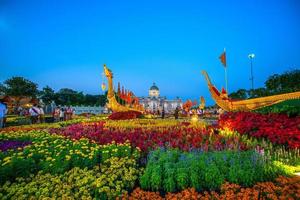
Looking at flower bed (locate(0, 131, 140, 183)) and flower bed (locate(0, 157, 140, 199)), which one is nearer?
flower bed (locate(0, 157, 140, 199))

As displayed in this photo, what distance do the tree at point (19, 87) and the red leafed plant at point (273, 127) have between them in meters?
57.5

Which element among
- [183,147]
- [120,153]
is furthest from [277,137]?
[120,153]

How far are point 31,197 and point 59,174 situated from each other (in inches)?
39.9

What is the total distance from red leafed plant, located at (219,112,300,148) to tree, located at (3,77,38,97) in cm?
5746

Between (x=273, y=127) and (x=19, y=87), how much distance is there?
6037 cm

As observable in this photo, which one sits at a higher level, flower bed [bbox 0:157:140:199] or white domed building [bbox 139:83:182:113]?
white domed building [bbox 139:83:182:113]

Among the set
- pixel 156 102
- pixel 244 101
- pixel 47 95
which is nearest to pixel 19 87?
pixel 47 95

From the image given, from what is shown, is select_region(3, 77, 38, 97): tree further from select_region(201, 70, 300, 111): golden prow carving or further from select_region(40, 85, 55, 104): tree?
select_region(201, 70, 300, 111): golden prow carving

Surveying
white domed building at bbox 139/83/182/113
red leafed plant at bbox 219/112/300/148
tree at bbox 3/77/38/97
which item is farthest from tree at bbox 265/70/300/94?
white domed building at bbox 139/83/182/113

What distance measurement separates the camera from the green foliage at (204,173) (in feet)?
17.1

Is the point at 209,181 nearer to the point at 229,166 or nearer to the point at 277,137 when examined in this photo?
the point at 229,166

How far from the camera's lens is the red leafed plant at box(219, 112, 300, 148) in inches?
328

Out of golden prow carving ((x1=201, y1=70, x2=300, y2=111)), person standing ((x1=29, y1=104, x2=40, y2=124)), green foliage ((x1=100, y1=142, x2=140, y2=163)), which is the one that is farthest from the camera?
person standing ((x1=29, y1=104, x2=40, y2=124))

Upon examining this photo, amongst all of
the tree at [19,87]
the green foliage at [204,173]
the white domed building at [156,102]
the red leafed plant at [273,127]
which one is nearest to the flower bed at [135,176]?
the green foliage at [204,173]
